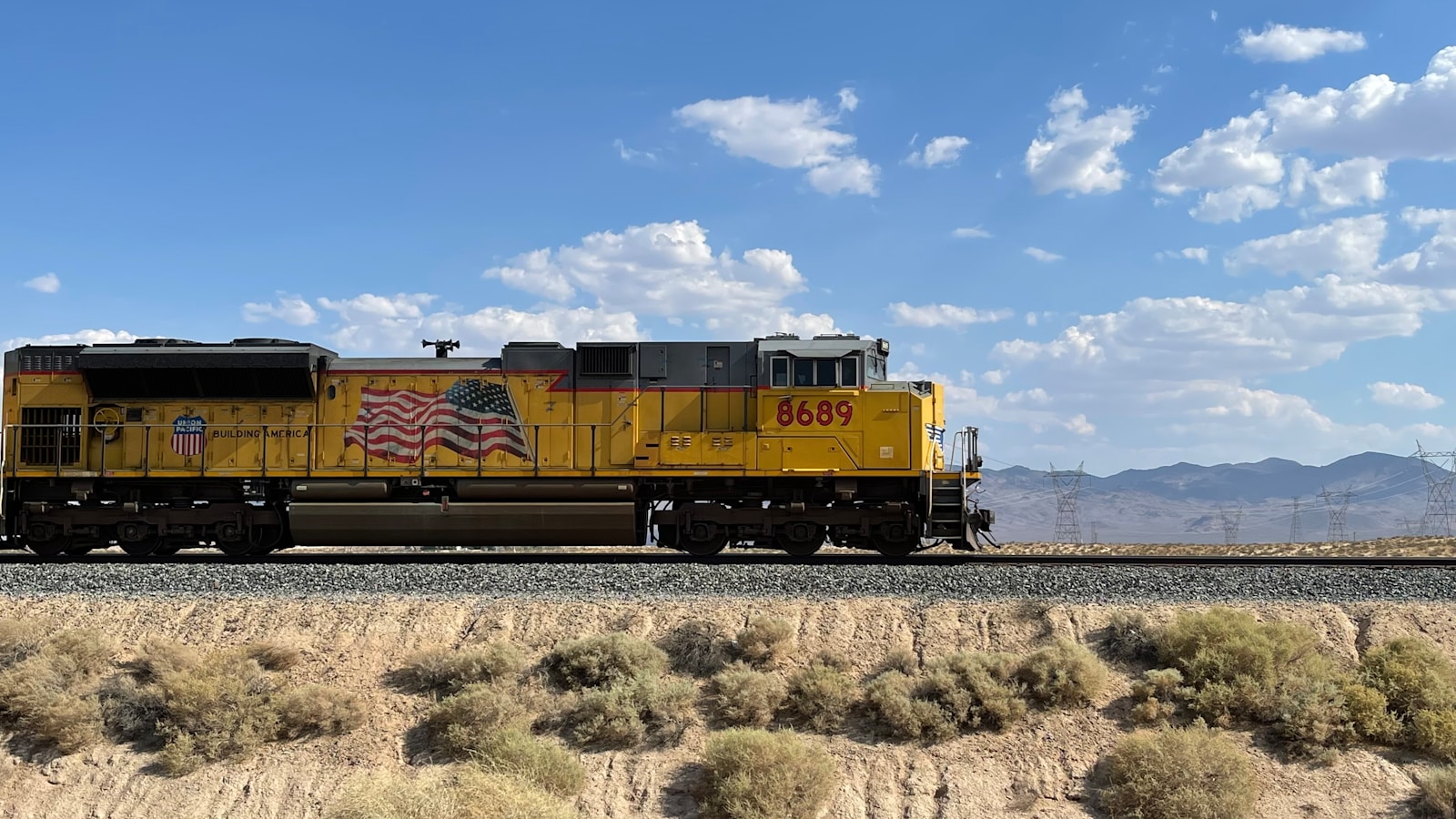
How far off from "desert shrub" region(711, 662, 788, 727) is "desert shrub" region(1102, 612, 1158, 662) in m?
3.51

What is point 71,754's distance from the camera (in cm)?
998

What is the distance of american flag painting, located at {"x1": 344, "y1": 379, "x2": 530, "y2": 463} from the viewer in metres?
16.2

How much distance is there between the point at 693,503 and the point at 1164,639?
7.27m

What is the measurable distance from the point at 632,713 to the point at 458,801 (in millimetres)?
1881

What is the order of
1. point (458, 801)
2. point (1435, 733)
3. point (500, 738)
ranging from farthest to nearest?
1. point (500, 738)
2. point (1435, 733)
3. point (458, 801)

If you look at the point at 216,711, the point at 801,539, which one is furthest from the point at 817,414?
the point at 216,711

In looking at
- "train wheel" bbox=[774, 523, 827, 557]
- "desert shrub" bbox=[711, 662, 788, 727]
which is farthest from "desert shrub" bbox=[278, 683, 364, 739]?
"train wheel" bbox=[774, 523, 827, 557]

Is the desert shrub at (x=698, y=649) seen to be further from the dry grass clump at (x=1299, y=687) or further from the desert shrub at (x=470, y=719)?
the dry grass clump at (x=1299, y=687)

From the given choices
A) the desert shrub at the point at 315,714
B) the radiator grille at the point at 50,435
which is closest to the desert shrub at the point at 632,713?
the desert shrub at the point at 315,714

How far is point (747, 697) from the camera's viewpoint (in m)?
9.99

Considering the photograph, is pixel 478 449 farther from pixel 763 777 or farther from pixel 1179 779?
pixel 1179 779

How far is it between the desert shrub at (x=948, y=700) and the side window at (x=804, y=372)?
20.4 feet

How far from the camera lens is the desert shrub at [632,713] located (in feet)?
32.2

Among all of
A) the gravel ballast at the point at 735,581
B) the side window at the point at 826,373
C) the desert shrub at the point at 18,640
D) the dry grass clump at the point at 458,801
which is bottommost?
the dry grass clump at the point at 458,801
